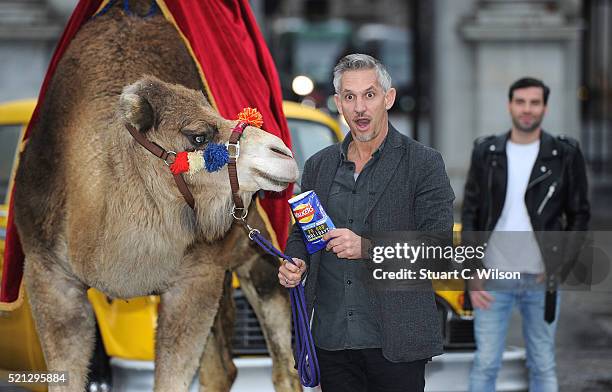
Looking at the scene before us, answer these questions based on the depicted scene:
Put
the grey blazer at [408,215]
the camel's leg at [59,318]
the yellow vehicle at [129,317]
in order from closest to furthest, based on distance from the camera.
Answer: the grey blazer at [408,215] < the camel's leg at [59,318] < the yellow vehicle at [129,317]

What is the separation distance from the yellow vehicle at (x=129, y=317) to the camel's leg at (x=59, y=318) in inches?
37.6

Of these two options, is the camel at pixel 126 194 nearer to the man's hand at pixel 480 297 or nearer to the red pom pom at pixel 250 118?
the red pom pom at pixel 250 118

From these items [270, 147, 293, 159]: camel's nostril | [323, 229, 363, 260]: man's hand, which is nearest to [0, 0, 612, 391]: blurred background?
[270, 147, 293, 159]: camel's nostril

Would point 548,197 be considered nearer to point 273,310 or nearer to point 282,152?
point 273,310

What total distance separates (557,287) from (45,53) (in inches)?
397

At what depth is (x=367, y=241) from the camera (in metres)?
4.16

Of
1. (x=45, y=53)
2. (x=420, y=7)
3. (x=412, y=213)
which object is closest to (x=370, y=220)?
(x=412, y=213)

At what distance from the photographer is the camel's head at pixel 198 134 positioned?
4363mm

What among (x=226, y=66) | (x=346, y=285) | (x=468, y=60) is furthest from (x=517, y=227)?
(x=468, y=60)

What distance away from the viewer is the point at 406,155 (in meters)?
4.33

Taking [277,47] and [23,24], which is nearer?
[23,24]

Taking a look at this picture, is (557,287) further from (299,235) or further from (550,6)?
(550,6)

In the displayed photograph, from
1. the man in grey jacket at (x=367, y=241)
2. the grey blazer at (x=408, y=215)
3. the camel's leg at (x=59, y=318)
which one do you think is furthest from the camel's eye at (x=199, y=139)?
the camel's leg at (x=59, y=318)

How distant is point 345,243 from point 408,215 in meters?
0.32
